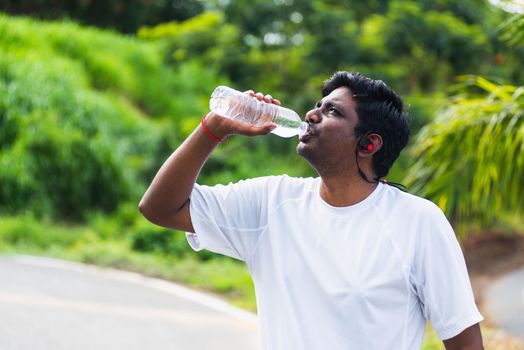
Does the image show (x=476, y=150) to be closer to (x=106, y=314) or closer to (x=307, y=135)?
(x=307, y=135)

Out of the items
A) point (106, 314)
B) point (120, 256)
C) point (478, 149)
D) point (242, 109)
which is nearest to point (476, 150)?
point (478, 149)

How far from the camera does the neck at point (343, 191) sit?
8.38ft

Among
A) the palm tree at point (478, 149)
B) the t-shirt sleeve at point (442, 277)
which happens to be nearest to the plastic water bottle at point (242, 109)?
the t-shirt sleeve at point (442, 277)

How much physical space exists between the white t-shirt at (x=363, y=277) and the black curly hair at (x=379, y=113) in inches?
6.1

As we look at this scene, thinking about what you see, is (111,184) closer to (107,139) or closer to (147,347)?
(107,139)

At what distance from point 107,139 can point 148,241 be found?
142 inches

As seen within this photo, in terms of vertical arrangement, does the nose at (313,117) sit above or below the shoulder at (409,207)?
above

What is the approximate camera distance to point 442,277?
2379 mm

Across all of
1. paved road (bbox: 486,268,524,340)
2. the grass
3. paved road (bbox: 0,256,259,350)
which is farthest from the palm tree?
paved road (bbox: 486,268,524,340)

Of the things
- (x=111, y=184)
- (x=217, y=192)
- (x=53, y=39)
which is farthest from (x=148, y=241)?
(x=217, y=192)

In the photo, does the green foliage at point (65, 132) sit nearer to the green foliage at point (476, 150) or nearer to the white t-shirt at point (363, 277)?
the green foliage at point (476, 150)

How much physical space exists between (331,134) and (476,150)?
353 centimetres

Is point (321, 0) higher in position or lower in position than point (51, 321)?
higher

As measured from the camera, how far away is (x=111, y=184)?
49.5 feet
